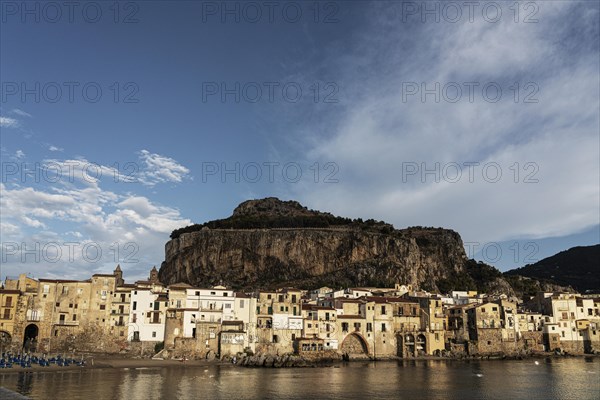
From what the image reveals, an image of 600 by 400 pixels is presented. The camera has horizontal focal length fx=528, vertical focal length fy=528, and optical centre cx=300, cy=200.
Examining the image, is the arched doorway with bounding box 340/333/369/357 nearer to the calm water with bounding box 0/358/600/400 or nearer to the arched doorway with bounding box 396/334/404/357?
the arched doorway with bounding box 396/334/404/357

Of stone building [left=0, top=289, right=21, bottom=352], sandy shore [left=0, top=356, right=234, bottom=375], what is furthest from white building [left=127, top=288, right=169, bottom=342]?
stone building [left=0, top=289, right=21, bottom=352]

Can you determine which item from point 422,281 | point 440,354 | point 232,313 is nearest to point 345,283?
point 422,281

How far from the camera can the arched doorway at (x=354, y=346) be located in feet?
262

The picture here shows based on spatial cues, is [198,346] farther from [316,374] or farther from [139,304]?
[316,374]

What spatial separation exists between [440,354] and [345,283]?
5170 centimetres

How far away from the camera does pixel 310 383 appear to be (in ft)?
166

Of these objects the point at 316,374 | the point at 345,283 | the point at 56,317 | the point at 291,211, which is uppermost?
the point at 291,211

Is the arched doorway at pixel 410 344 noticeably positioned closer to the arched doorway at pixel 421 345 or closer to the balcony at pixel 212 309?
the arched doorway at pixel 421 345

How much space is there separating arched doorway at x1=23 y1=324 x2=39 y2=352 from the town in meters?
0.14

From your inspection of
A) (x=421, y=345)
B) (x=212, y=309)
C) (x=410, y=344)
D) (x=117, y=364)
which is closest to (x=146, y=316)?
(x=212, y=309)

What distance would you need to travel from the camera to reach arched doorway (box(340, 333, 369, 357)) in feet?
262

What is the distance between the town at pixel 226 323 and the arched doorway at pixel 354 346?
0.15m

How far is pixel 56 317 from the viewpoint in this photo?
71438mm

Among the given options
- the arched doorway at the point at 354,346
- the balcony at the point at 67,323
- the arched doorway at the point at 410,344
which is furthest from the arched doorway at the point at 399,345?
the balcony at the point at 67,323
